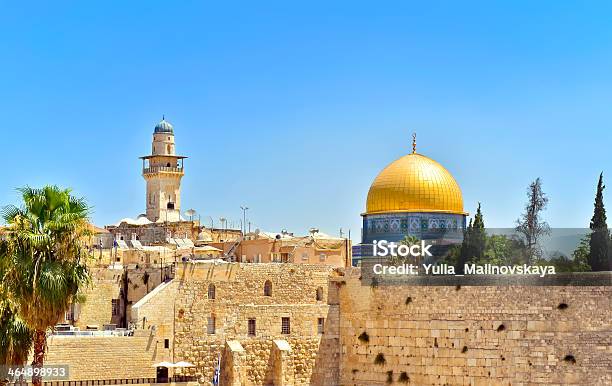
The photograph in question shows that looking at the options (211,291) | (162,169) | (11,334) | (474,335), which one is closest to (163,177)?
(162,169)

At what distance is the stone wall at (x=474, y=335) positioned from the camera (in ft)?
93.6

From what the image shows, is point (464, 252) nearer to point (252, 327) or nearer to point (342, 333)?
point (342, 333)

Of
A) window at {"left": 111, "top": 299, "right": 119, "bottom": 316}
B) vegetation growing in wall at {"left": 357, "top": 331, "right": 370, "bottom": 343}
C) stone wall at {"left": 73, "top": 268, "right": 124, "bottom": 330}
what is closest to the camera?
stone wall at {"left": 73, "top": 268, "right": 124, "bottom": 330}

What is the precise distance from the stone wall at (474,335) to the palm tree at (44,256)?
1339cm

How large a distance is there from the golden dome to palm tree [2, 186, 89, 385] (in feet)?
75.1

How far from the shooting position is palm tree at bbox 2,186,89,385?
19.0 meters

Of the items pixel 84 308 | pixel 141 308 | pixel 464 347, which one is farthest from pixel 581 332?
pixel 84 308

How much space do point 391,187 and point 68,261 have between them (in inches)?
928

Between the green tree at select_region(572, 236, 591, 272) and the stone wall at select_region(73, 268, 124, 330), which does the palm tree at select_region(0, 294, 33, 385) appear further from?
the green tree at select_region(572, 236, 591, 272)

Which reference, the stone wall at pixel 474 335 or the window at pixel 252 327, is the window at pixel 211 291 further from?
the stone wall at pixel 474 335

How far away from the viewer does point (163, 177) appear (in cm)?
4909

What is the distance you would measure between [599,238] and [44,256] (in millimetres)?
18974

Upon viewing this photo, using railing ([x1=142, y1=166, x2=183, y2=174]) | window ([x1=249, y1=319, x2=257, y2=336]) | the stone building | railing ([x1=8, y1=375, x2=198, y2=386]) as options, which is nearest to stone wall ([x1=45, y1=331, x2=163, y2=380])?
the stone building

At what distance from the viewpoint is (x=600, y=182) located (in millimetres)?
33344
